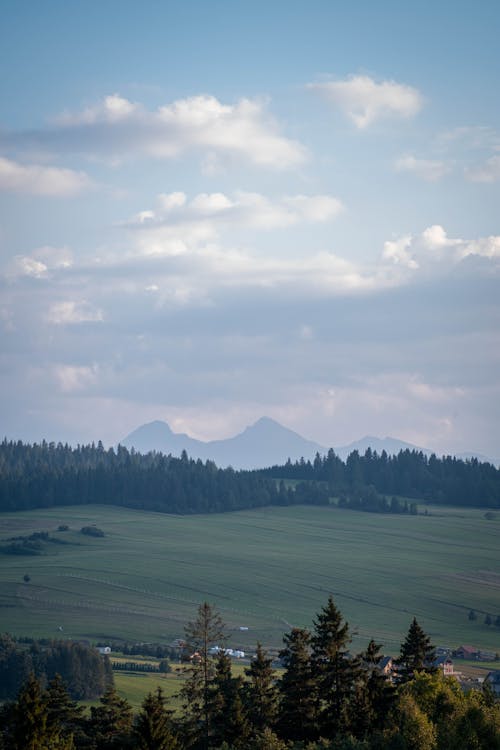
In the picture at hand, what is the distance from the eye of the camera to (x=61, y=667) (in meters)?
119

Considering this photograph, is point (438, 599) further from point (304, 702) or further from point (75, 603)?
point (304, 702)

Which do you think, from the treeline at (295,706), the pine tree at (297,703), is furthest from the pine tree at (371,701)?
the pine tree at (297,703)

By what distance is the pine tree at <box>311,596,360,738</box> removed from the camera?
200 feet

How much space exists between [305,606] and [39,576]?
53.9 m

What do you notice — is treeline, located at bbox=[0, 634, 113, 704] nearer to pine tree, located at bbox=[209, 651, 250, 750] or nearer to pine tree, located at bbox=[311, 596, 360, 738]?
pine tree, located at bbox=[209, 651, 250, 750]

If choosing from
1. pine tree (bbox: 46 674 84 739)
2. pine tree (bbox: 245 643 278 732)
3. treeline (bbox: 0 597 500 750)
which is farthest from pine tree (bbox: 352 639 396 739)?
pine tree (bbox: 46 674 84 739)

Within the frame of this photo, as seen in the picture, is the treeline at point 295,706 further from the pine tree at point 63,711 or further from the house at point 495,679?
the house at point 495,679

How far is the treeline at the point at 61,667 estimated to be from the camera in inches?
4481

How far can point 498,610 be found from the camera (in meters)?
162

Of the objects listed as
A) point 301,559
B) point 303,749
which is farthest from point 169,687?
point 301,559

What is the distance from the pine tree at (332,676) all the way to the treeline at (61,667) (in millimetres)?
55342

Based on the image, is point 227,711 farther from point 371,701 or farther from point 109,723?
point 371,701

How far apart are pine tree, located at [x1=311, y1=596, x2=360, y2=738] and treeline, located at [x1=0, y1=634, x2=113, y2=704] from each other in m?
55.3

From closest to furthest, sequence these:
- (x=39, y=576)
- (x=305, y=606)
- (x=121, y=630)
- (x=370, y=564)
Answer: (x=121, y=630)
(x=305, y=606)
(x=39, y=576)
(x=370, y=564)
